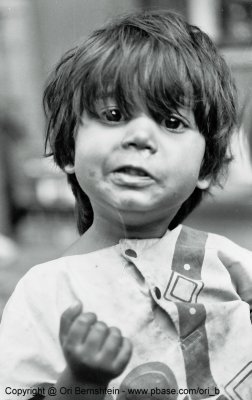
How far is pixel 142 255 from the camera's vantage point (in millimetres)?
1662

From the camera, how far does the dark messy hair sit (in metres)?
1.60

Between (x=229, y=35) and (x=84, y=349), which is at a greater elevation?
(x=84, y=349)

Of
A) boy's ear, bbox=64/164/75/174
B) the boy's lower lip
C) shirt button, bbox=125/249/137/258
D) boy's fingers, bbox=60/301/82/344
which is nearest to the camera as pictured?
boy's fingers, bbox=60/301/82/344

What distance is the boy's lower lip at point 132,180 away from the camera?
1533mm

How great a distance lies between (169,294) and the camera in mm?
1619

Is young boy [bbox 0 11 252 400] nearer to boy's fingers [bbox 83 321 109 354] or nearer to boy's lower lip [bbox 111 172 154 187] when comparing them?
boy's lower lip [bbox 111 172 154 187]

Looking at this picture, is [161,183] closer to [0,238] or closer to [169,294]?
[169,294]

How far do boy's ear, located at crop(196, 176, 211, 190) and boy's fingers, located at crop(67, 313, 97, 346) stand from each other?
2.01 ft

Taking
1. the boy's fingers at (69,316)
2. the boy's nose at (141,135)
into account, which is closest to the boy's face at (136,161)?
the boy's nose at (141,135)

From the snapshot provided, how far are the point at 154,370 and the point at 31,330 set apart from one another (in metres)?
0.27

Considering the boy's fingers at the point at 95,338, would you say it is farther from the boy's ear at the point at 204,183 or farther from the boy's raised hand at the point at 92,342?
the boy's ear at the point at 204,183

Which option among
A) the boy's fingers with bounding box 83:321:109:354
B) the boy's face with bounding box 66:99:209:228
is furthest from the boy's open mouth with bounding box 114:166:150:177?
the boy's fingers with bounding box 83:321:109:354

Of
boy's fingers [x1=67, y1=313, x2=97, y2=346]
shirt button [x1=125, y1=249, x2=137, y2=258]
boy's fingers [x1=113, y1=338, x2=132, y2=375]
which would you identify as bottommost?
shirt button [x1=125, y1=249, x2=137, y2=258]

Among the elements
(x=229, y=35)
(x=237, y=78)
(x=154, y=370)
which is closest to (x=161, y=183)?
(x=154, y=370)
